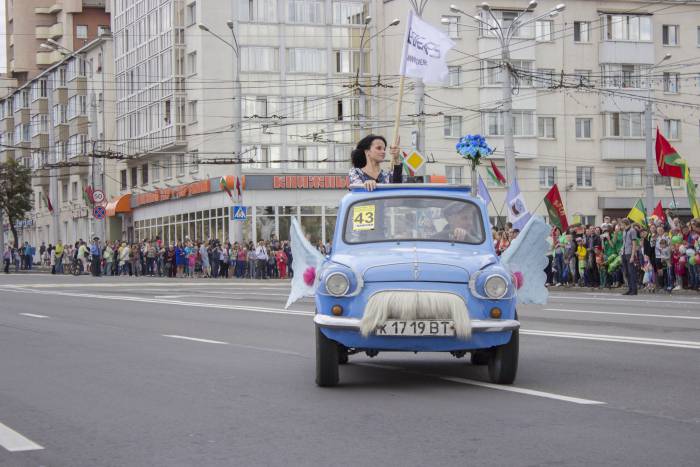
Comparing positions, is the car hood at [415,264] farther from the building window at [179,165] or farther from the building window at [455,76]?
the building window at [179,165]

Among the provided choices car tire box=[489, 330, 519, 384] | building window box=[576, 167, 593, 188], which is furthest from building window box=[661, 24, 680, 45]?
car tire box=[489, 330, 519, 384]

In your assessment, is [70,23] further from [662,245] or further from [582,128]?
[662,245]

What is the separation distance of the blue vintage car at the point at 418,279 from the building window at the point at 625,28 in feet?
205

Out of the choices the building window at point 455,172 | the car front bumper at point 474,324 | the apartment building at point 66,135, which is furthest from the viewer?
the apartment building at point 66,135

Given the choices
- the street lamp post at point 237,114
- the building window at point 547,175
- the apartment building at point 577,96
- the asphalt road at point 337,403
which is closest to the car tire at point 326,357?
the asphalt road at point 337,403

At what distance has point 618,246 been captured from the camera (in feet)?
107

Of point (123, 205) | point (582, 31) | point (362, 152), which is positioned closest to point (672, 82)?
point (582, 31)

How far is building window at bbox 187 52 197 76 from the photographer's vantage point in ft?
232

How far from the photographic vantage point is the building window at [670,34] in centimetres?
7319

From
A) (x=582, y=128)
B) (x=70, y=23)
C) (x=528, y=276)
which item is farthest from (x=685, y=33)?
(x=528, y=276)

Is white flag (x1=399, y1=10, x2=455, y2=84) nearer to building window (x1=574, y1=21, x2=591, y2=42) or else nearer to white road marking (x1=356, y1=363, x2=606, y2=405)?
white road marking (x1=356, y1=363, x2=606, y2=405)

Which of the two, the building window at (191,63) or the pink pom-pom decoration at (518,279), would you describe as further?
the building window at (191,63)

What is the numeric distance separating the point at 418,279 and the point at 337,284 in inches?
25.5

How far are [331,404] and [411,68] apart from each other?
12.4 metres
